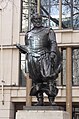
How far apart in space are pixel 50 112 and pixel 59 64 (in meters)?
1.39

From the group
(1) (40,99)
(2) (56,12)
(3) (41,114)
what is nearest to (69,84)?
(2) (56,12)

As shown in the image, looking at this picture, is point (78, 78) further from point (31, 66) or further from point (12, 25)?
point (31, 66)

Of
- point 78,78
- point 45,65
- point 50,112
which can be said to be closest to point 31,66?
point 45,65

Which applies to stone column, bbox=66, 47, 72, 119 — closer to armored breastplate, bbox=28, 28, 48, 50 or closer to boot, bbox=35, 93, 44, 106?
boot, bbox=35, 93, 44, 106

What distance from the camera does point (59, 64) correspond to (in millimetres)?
10109

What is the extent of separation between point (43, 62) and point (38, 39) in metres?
0.64

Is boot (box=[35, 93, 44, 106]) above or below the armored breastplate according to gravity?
below

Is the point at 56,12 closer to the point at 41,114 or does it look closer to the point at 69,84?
the point at 69,84

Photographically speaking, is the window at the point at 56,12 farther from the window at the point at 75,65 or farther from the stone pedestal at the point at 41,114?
the stone pedestal at the point at 41,114

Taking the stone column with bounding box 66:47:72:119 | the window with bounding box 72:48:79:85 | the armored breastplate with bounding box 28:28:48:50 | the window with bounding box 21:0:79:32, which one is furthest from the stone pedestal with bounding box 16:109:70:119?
the window with bounding box 21:0:79:32

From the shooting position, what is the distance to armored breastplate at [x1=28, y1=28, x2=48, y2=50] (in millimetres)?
10039

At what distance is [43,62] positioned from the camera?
9859 mm

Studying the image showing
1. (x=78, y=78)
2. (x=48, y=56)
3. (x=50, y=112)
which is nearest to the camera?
(x=50, y=112)

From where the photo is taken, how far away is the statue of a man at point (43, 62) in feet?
32.3
